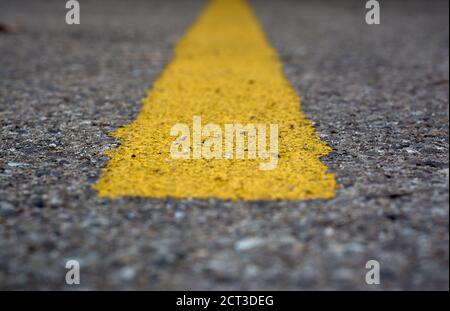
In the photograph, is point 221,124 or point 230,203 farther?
point 221,124

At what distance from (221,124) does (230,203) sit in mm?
1218

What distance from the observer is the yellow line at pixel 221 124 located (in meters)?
2.39

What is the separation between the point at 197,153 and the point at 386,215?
3.77 feet

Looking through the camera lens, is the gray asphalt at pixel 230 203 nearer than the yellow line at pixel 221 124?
Yes

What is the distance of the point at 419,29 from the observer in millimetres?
7707

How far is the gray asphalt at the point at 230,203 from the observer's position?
1.79m

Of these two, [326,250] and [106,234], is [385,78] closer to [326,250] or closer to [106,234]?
[326,250]

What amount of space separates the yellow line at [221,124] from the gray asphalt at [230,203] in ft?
0.34

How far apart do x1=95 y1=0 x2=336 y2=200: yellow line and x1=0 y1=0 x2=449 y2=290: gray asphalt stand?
103 millimetres

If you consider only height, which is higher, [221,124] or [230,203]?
[221,124]

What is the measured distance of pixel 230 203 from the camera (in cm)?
226

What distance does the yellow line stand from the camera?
2.39 m
